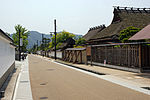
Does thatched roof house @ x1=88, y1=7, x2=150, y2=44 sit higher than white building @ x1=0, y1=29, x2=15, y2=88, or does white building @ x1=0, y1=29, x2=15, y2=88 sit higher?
thatched roof house @ x1=88, y1=7, x2=150, y2=44

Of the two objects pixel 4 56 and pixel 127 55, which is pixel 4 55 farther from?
pixel 127 55

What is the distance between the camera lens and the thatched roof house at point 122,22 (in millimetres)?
34984

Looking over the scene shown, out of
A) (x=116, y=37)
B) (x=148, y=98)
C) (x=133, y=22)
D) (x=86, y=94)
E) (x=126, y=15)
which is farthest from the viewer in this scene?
(x=126, y=15)

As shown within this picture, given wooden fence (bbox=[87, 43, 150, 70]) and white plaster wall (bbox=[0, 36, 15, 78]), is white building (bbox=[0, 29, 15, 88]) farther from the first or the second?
wooden fence (bbox=[87, 43, 150, 70])

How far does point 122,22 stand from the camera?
36.8 m

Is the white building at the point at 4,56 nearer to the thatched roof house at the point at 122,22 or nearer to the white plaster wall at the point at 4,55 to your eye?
the white plaster wall at the point at 4,55

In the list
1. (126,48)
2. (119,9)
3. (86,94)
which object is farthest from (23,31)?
(86,94)

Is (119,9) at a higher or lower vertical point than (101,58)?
higher

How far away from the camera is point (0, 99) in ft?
25.0

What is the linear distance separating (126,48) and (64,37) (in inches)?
2816

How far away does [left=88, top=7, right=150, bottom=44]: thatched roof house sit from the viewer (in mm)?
34984

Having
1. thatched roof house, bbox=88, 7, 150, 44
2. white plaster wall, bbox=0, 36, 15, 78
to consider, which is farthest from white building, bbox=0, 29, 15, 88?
thatched roof house, bbox=88, 7, 150, 44

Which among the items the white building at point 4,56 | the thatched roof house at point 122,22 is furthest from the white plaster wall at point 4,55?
the thatched roof house at point 122,22

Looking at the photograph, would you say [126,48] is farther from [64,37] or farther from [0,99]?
Answer: [64,37]
